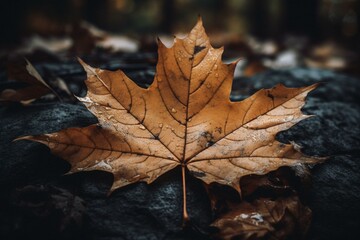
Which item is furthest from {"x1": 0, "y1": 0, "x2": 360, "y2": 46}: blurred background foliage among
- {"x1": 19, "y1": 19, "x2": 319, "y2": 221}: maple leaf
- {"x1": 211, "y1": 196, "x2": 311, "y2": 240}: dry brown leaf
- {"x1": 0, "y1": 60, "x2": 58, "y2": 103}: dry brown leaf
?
{"x1": 211, "y1": 196, "x2": 311, "y2": 240}: dry brown leaf

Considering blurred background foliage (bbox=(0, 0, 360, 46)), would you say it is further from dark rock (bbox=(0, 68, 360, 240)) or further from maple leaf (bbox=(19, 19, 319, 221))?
maple leaf (bbox=(19, 19, 319, 221))

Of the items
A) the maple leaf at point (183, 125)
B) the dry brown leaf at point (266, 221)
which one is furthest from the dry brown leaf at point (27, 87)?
the dry brown leaf at point (266, 221)

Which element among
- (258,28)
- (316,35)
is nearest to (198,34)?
(316,35)

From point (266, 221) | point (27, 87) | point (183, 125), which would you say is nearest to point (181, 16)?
point (27, 87)

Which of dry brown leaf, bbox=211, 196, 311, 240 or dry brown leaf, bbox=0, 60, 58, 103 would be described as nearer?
dry brown leaf, bbox=211, 196, 311, 240

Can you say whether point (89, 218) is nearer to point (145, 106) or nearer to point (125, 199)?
point (125, 199)

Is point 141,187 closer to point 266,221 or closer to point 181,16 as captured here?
point 266,221
